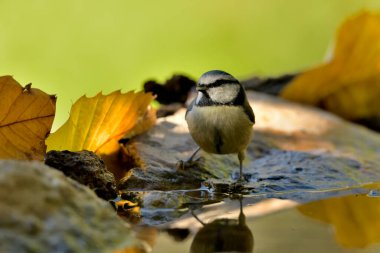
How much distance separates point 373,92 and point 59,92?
220 cm

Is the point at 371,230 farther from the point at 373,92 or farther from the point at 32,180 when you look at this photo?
the point at 373,92

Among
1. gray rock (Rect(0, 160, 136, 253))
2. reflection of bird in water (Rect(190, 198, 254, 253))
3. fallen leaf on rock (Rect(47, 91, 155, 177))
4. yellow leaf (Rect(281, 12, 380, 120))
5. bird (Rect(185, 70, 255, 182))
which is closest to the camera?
gray rock (Rect(0, 160, 136, 253))

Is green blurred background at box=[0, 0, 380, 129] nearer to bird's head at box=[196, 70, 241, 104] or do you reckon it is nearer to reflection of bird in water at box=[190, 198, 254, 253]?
bird's head at box=[196, 70, 241, 104]

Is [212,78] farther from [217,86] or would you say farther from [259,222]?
[259,222]

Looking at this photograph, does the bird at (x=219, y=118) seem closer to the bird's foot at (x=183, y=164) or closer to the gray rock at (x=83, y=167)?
the bird's foot at (x=183, y=164)

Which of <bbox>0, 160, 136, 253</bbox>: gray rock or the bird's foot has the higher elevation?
the bird's foot

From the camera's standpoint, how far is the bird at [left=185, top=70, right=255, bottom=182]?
2.49 meters

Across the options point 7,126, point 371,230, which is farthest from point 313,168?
point 7,126

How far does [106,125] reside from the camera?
2.28 metres

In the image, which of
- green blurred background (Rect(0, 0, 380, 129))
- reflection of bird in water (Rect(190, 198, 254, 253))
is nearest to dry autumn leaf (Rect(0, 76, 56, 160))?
reflection of bird in water (Rect(190, 198, 254, 253))

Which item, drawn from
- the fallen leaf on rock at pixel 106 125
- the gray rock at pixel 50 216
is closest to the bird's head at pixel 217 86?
the fallen leaf on rock at pixel 106 125

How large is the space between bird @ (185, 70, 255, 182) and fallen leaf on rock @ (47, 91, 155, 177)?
0.19 metres

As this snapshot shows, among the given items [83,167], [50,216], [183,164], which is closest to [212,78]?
[183,164]

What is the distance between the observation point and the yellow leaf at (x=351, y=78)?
333cm
